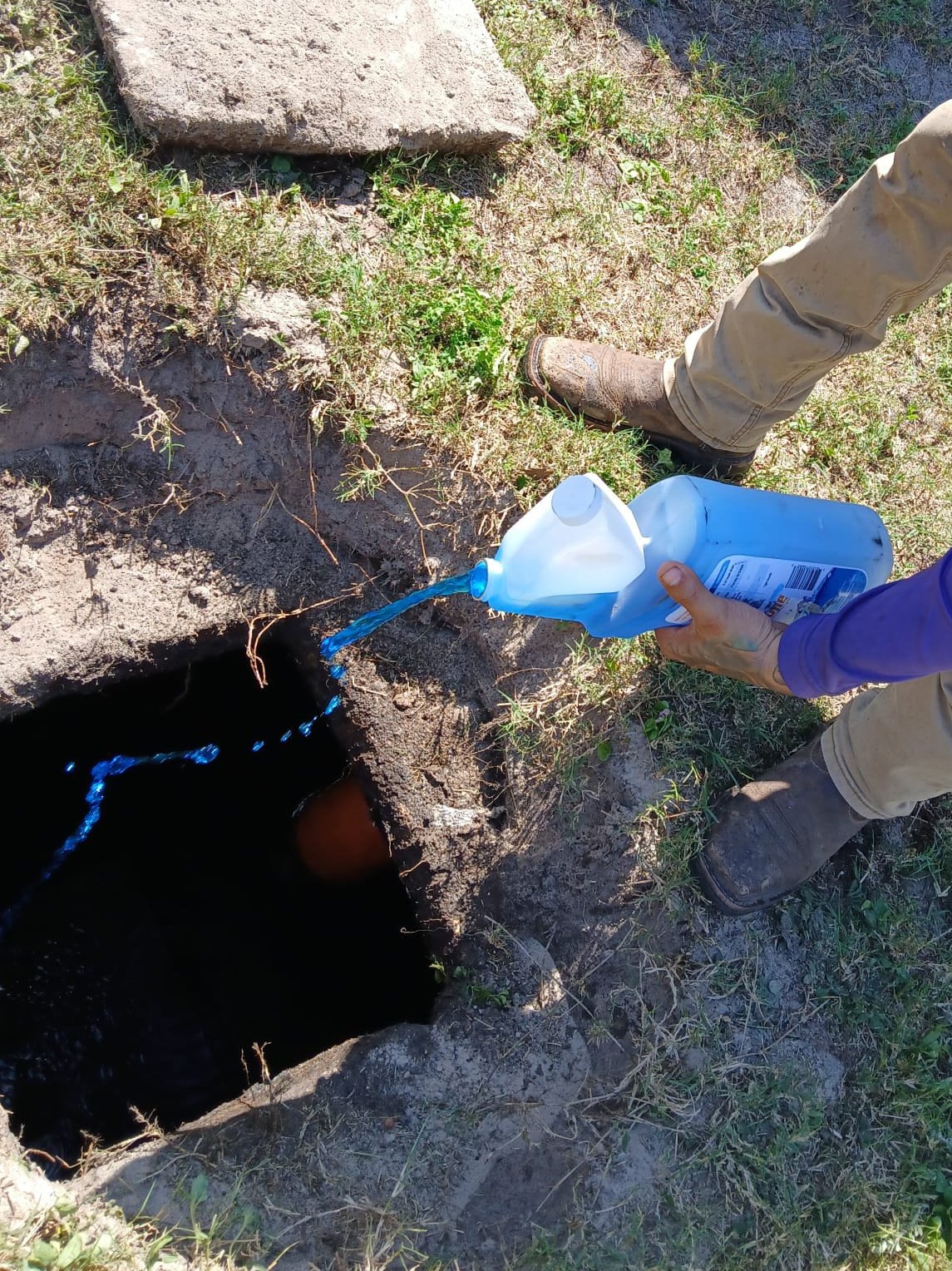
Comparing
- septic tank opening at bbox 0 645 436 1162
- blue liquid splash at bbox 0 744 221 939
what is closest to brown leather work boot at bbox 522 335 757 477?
septic tank opening at bbox 0 645 436 1162

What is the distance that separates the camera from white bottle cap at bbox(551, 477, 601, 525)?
Result: 69.3 inches

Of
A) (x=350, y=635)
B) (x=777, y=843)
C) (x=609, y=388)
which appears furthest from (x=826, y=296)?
(x=350, y=635)

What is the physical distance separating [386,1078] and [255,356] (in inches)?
67.0

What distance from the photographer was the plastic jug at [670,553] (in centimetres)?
183

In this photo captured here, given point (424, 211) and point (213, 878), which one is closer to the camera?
point (424, 211)

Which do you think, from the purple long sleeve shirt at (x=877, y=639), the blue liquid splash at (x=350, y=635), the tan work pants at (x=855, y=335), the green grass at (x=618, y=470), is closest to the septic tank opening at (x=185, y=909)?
the blue liquid splash at (x=350, y=635)

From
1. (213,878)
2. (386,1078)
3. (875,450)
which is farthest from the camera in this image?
(213,878)

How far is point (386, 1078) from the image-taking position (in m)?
2.18

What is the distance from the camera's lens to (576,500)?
69.5 inches

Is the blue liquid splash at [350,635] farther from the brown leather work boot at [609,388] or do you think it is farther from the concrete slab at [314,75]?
the concrete slab at [314,75]

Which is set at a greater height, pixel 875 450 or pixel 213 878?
pixel 875 450

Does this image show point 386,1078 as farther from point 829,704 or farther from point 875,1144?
point 829,704

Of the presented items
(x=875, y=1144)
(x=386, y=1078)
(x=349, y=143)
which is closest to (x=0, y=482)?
(x=349, y=143)

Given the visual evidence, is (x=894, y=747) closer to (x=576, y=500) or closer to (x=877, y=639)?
(x=877, y=639)
